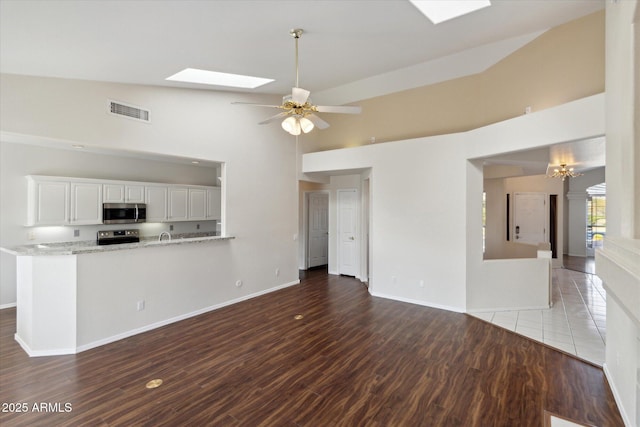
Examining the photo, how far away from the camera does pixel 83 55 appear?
10.3 feet

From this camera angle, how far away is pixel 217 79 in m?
4.68

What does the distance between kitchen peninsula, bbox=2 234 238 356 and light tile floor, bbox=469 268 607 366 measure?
4.70 metres

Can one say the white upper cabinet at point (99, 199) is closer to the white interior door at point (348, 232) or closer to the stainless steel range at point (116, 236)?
the stainless steel range at point (116, 236)

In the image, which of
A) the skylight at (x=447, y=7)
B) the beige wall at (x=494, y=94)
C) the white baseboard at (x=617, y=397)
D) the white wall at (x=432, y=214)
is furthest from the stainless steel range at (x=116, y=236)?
the white baseboard at (x=617, y=397)

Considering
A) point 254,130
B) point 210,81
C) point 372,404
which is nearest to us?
point 372,404

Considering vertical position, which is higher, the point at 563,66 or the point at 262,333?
the point at 563,66

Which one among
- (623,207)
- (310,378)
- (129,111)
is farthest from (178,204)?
(623,207)

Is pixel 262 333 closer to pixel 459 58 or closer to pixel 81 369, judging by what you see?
pixel 81 369

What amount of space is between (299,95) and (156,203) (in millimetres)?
4940

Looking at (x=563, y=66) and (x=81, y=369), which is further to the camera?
(x=563, y=66)

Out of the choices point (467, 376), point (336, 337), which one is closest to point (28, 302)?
point (336, 337)

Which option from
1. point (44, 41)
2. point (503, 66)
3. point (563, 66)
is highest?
point (503, 66)

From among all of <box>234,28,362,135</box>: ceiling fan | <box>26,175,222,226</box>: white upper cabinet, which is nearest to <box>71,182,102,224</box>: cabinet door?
<box>26,175,222,226</box>: white upper cabinet

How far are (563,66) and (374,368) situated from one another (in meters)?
4.67
